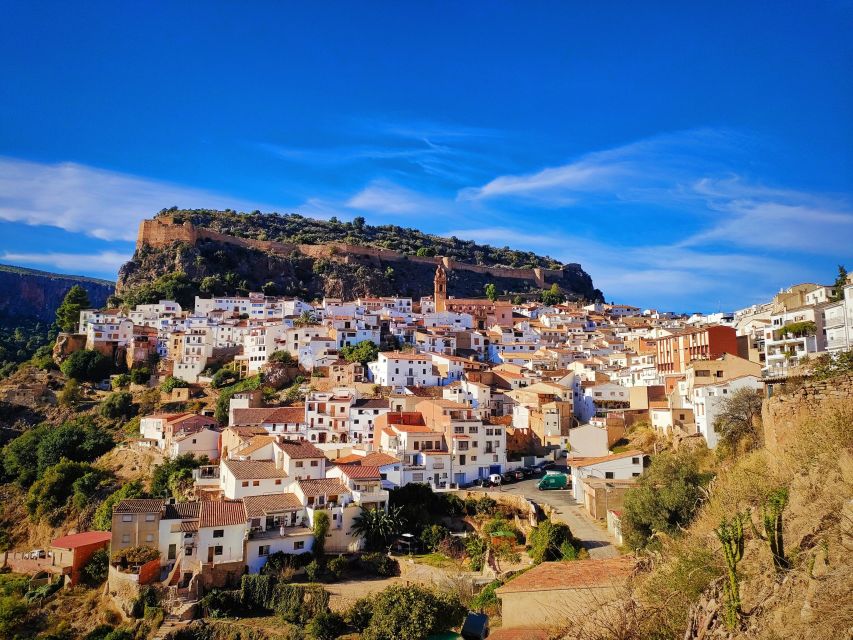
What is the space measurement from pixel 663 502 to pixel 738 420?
659 centimetres

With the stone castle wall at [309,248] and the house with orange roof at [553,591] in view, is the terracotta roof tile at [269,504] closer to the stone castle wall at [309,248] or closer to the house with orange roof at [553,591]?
the house with orange roof at [553,591]

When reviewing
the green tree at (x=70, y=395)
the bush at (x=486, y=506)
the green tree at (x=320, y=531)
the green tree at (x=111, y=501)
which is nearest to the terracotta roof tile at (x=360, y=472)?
the green tree at (x=320, y=531)

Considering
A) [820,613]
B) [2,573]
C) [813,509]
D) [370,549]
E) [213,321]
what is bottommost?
[2,573]

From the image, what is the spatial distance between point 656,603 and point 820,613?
2.75 m

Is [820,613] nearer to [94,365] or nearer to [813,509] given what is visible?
[813,509]

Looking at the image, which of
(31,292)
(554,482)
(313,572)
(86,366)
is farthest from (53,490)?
(31,292)

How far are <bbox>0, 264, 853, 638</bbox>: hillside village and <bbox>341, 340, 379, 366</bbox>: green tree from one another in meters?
0.21

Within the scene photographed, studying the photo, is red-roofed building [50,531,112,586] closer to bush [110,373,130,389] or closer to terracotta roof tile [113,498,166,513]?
terracotta roof tile [113,498,166,513]

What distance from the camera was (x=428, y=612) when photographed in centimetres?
1709

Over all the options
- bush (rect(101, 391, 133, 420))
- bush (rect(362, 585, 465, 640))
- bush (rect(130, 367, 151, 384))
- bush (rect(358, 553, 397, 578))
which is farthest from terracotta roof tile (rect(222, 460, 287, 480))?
bush (rect(130, 367, 151, 384))

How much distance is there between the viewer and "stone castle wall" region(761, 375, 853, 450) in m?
11.8

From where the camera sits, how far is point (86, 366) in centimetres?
4988

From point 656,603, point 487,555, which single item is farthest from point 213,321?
point 656,603

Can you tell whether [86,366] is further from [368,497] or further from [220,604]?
[220,604]
